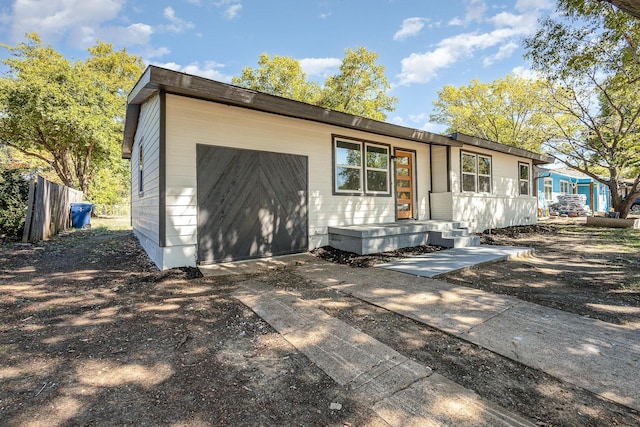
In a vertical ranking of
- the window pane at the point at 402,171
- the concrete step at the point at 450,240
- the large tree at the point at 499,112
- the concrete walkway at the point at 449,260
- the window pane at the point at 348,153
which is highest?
the large tree at the point at 499,112

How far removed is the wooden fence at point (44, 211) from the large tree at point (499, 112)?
2042 cm

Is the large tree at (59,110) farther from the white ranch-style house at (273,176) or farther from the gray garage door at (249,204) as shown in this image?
the gray garage door at (249,204)

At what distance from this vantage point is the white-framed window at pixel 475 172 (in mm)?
9492

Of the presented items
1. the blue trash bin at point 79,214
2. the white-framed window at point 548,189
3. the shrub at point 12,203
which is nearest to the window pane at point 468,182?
the shrub at point 12,203

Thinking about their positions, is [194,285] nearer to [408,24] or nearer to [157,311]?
[157,311]

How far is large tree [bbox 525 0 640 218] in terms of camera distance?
26.6ft

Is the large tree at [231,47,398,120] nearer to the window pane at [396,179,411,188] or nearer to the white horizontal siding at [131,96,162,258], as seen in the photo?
the window pane at [396,179,411,188]

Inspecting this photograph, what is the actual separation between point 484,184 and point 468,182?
40.5 inches

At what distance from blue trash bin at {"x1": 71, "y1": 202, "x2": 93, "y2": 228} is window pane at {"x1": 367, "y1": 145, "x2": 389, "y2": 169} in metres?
11.3

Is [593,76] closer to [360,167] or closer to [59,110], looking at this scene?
[360,167]

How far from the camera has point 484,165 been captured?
404 inches

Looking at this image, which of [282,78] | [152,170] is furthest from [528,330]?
[282,78]

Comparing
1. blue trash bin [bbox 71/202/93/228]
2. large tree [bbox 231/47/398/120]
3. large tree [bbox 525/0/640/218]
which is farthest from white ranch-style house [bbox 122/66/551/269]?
large tree [bbox 231/47/398/120]

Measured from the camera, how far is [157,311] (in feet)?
10.5
